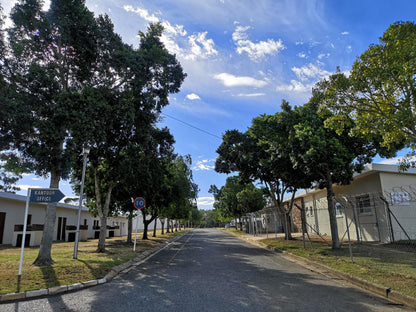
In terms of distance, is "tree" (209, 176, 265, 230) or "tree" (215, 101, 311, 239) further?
"tree" (209, 176, 265, 230)

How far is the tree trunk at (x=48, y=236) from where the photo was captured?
9977mm

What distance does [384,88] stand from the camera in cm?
820

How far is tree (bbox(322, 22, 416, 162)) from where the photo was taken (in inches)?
287

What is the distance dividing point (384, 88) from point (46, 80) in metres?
11.4

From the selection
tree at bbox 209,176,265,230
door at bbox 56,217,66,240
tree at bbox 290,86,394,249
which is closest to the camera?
tree at bbox 290,86,394,249

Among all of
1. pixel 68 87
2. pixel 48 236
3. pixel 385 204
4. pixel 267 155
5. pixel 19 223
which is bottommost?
pixel 48 236

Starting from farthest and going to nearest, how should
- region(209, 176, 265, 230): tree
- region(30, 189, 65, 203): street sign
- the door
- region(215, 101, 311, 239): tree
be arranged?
1. region(209, 176, 265, 230): tree
2. the door
3. region(215, 101, 311, 239): tree
4. region(30, 189, 65, 203): street sign

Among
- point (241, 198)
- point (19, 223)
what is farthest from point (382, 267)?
point (241, 198)

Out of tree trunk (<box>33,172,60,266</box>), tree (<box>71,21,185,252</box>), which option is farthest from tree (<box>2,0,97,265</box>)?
tree (<box>71,21,185,252</box>)

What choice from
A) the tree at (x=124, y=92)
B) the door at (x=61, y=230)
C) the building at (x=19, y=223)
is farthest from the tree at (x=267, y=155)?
the door at (x=61, y=230)

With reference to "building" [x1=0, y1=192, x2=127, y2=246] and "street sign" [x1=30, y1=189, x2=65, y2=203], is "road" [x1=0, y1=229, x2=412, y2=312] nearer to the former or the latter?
"street sign" [x1=30, y1=189, x2=65, y2=203]

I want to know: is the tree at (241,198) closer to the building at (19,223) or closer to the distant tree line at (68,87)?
the building at (19,223)

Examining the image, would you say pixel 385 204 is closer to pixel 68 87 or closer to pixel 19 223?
pixel 68 87

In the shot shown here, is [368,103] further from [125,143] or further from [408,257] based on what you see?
[125,143]
